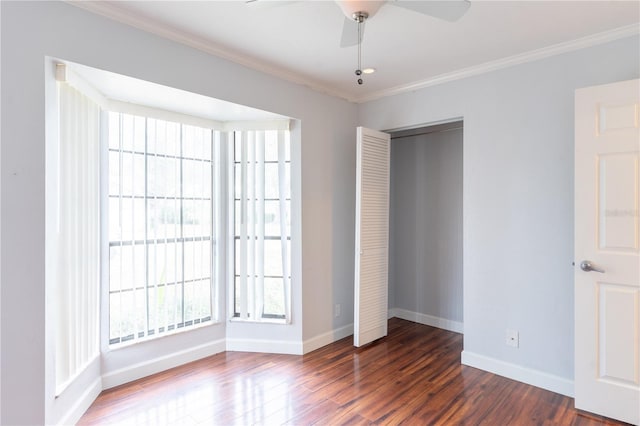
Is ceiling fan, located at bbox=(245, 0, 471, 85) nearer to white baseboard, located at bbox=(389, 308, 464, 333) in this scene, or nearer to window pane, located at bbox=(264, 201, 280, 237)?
window pane, located at bbox=(264, 201, 280, 237)

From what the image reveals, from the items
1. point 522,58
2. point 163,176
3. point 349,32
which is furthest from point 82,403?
point 522,58

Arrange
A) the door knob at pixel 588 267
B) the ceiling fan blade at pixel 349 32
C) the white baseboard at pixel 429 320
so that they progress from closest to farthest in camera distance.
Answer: the ceiling fan blade at pixel 349 32, the door knob at pixel 588 267, the white baseboard at pixel 429 320

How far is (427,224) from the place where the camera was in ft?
13.8

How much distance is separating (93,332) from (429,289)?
135 inches

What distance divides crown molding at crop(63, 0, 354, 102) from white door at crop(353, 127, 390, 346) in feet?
2.64

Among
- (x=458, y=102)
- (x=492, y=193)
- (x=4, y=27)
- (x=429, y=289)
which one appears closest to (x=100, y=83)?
(x=4, y=27)

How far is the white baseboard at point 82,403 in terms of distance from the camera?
82.6 inches

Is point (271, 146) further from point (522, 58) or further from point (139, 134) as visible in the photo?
point (522, 58)

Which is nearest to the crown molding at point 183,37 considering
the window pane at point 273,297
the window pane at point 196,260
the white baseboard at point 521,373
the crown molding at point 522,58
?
the crown molding at point 522,58

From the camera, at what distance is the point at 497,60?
2.80 m

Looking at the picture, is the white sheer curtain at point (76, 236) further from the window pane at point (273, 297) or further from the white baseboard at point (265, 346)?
the window pane at point (273, 297)

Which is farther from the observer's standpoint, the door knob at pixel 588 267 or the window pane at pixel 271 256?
the window pane at pixel 271 256

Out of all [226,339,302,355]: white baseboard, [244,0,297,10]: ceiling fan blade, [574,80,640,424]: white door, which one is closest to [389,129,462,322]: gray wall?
[574,80,640,424]: white door

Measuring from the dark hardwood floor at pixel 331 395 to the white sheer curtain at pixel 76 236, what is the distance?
17.7 inches
